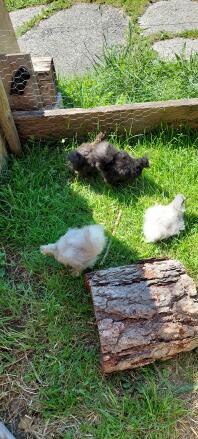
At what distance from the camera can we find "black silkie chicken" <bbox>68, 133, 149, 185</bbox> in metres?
2.76

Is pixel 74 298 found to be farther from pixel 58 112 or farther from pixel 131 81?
pixel 131 81

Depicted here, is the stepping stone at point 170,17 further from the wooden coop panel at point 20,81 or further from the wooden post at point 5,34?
the wooden coop panel at point 20,81

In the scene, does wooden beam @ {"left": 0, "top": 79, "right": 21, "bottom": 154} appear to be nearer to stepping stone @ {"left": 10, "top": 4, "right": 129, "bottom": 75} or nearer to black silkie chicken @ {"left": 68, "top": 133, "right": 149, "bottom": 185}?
black silkie chicken @ {"left": 68, "top": 133, "right": 149, "bottom": 185}

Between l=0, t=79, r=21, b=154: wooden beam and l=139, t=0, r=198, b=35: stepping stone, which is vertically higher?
l=139, t=0, r=198, b=35: stepping stone

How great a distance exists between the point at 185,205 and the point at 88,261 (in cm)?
74

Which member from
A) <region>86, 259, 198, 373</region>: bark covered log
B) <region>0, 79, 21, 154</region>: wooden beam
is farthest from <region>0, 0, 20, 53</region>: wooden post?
<region>86, 259, 198, 373</region>: bark covered log

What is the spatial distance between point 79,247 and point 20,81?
1250mm

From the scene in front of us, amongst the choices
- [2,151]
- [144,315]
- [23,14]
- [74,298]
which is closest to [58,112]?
[2,151]

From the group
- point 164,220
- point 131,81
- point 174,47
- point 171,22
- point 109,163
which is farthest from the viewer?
point 171,22

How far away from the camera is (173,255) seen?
257cm

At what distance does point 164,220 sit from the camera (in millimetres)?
2547

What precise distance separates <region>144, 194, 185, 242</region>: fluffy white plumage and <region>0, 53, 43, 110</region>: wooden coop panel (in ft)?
3.52

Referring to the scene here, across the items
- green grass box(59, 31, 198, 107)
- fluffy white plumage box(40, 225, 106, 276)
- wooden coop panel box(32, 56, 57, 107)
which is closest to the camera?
fluffy white plumage box(40, 225, 106, 276)

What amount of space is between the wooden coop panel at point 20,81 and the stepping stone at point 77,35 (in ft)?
3.20
